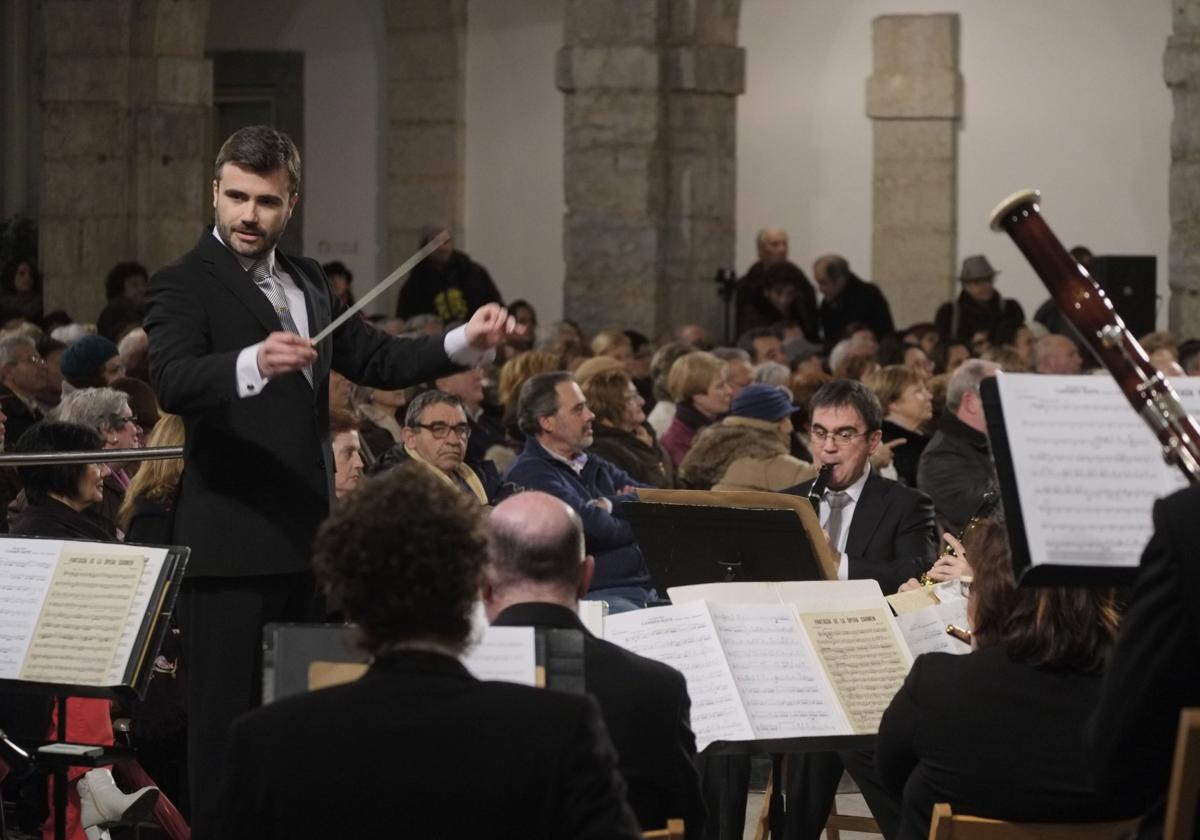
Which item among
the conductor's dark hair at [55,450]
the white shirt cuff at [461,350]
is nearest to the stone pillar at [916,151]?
the conductor's dark hair at [55,450]

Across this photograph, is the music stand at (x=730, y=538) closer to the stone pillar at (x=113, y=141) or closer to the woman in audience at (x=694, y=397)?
the woman in audience at (x=694, y=397)

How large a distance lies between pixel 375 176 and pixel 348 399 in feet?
36.5

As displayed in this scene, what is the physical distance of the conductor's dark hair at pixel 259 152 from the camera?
12.7ft

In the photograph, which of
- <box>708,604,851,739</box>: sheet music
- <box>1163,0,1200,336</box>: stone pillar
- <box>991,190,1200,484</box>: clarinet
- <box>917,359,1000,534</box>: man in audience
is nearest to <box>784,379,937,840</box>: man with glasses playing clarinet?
<box>708,604,851,739</box>: sheet music

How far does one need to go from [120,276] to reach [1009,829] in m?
11.4

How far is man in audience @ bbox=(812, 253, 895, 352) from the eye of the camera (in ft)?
50.7

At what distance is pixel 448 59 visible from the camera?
62.3ft

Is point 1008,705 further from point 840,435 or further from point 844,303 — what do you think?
point 844,303

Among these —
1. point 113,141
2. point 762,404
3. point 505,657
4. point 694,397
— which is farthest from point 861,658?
point 113,141

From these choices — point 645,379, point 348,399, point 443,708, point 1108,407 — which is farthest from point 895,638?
point 645,379

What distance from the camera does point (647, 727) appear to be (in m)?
3.76

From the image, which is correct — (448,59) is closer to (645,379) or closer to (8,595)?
(645,379)

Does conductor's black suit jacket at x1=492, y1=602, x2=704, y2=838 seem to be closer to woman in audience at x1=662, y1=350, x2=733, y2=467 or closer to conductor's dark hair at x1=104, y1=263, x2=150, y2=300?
woman in audience at x1=662, y1=350, x2=733, y2=467

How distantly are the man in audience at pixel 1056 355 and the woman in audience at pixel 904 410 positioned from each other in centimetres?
200
